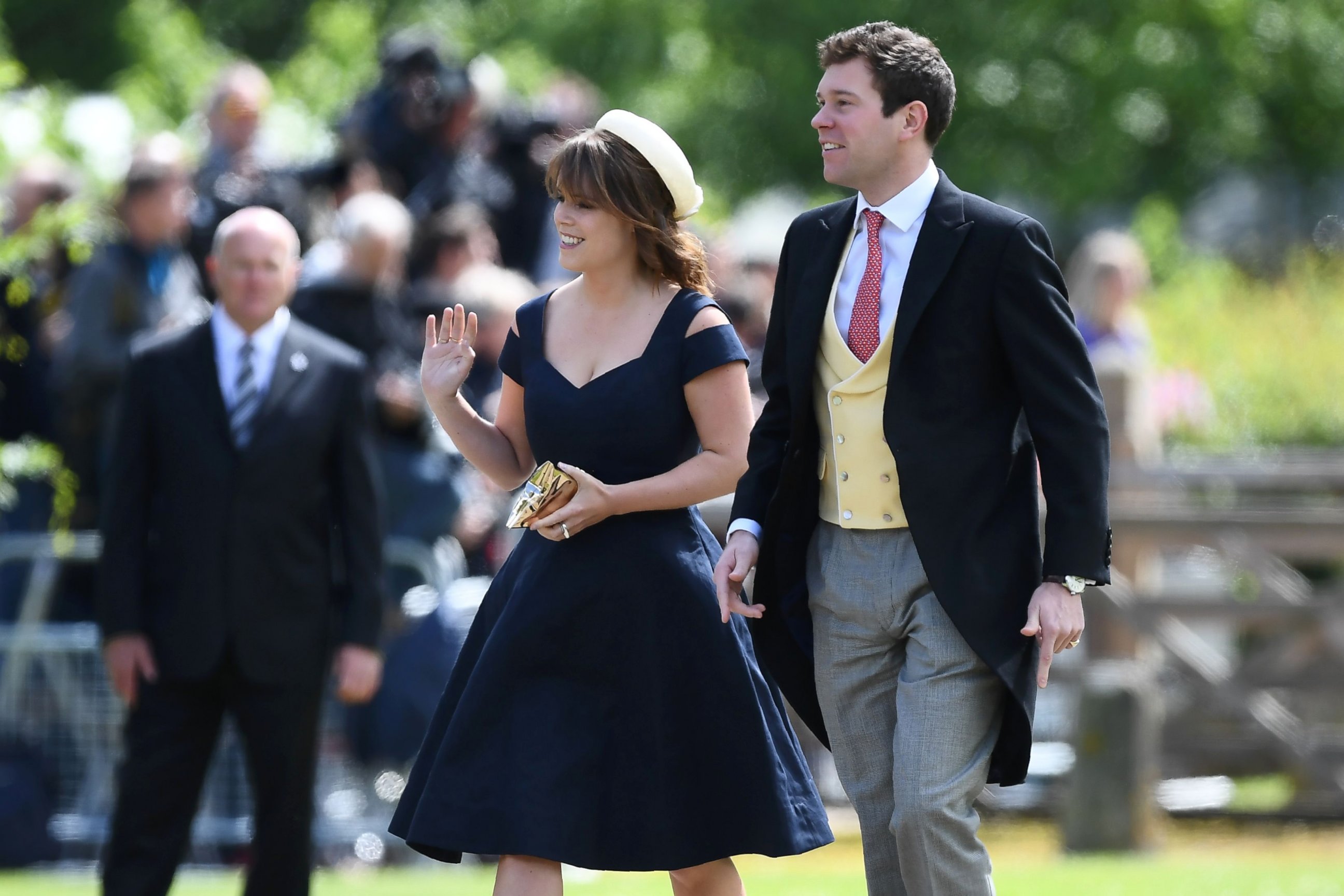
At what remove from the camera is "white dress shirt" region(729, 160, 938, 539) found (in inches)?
185

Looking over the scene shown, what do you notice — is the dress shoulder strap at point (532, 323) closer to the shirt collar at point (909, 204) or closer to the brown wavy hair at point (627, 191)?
the brown wavy hair at point (627, 191)

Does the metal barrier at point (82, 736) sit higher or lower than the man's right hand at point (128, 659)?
lower

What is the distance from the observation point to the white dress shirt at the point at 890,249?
185 inches

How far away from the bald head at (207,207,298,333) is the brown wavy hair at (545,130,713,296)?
179 cm

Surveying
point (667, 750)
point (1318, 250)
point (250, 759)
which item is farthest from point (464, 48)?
point (667, 750)

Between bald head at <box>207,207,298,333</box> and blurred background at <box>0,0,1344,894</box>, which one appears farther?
blurred background at <box>0,0,1344,894</box>

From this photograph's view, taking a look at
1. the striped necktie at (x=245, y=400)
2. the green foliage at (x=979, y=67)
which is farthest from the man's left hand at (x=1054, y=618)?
the green foliage at (x=979, y=67)

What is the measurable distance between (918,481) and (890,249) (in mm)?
552

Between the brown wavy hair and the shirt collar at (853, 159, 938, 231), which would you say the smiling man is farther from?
the brown wavy hair

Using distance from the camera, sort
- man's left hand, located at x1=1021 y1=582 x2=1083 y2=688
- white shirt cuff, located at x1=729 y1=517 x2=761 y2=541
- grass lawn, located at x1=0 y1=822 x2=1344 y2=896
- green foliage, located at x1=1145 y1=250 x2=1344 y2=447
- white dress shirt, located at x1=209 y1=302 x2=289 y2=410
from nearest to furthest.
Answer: man's left hand, located at x1=1021 y1=582 x2=1083 y2=688, white shirt cuff, located at x1=729 y1=517 x2=761 y2=541, white dress shirt, located at x1=209 y1=302 x2=289 y2=410, grass lawn, located at x1=0 y1=822 x2=1344 y2=896, green foliage, located at x1=1145 y1=250 x2=1344 y2=447

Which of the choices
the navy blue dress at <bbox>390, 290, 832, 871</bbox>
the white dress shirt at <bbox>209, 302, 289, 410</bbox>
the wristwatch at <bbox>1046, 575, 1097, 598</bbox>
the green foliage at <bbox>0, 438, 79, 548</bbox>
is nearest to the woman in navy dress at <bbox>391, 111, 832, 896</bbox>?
the navy blue dress at <bbox>390, 290, 832, 871</bbox>

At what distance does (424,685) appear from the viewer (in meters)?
8.70

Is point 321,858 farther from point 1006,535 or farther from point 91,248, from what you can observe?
point 1006,535

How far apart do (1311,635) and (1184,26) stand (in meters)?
13.1
